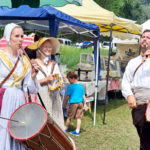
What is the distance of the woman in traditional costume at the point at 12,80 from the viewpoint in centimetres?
245

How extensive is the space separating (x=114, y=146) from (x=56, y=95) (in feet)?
4.92

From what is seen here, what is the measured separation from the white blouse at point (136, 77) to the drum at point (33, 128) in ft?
3.31

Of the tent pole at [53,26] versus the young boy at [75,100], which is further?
the young boy at [75,100]

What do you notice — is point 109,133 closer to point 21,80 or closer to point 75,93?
point 75,93

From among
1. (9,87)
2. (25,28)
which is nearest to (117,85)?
(25,28)

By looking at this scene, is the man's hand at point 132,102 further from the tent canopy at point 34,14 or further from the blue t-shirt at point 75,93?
the blue t-shirt at point 75,93

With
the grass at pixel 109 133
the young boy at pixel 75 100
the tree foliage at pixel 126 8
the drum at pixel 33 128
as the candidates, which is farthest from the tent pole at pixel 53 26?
the tree foliage at pixel 126 8

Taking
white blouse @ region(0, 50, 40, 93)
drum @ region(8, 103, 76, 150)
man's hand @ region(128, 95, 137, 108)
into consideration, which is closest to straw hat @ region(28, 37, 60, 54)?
white blouse @ region(0, 50, 40, 93)

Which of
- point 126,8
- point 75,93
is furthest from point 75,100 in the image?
point 126,8

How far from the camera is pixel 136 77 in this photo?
295 cm

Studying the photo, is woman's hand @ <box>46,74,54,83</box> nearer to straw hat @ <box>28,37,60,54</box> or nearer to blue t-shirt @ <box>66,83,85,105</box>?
straw hat @ <box>28,37,60,54</box>

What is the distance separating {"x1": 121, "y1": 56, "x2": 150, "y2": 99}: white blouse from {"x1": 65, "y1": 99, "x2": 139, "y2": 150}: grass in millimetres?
1737

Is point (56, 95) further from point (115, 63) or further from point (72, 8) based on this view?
point (115, 63)

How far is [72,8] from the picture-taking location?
6.48 m
